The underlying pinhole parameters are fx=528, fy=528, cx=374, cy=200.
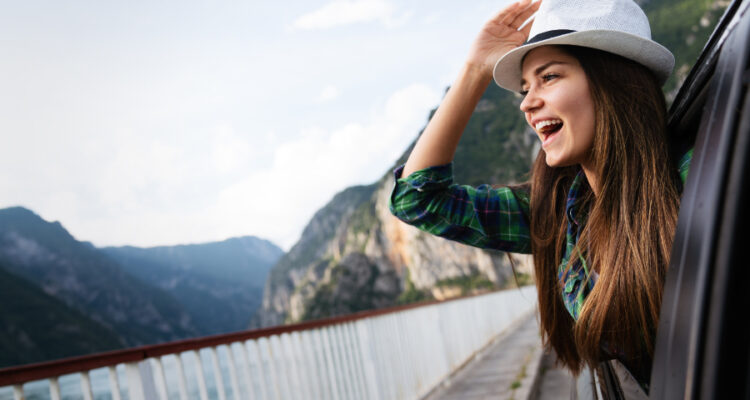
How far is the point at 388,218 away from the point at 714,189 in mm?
84197

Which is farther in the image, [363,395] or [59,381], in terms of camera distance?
[363,395]

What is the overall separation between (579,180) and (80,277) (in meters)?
138

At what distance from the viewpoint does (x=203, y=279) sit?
180125 mm

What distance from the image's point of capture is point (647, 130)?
44.4 inches

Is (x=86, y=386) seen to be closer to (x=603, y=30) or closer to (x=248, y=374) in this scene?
(x=248, y=374)

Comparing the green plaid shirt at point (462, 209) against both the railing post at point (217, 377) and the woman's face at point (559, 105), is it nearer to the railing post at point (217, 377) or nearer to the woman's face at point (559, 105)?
the woman's face at point (559, 105)

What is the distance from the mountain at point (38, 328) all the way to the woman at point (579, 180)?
282 ft

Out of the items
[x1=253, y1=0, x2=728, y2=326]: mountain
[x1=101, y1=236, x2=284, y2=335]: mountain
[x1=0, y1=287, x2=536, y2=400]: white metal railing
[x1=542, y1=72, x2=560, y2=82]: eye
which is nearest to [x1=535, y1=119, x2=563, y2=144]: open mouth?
[x1=542, y1=72, x2=560, y2=82]: eye

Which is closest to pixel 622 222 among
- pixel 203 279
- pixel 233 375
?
pixel 233 375

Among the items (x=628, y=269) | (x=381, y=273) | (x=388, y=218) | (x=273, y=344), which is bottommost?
(x=381, y=273)

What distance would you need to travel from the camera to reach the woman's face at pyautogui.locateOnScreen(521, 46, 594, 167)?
1205mm

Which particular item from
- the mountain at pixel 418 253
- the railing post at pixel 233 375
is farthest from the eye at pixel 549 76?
the mountain at pixel 418 253

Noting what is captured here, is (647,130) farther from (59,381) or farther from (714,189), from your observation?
(59,381)

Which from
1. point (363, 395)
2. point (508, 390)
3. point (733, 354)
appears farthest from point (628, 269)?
point (508, 390)
